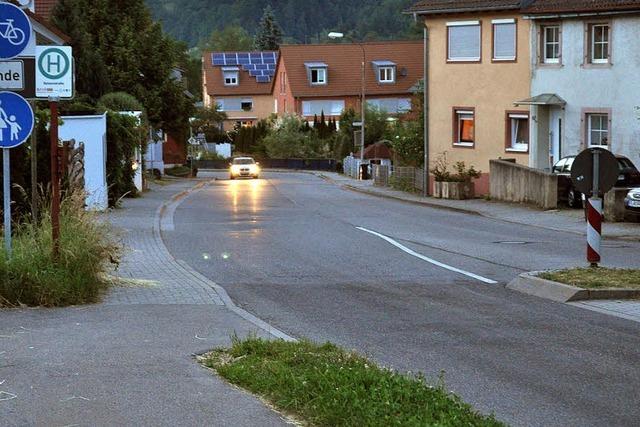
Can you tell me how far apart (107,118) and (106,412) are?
2734 centimetres

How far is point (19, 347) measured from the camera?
9.38 metres

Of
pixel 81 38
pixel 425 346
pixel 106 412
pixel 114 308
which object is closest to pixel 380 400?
pixel 106 412

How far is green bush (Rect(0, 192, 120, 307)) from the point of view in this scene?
1191 cm

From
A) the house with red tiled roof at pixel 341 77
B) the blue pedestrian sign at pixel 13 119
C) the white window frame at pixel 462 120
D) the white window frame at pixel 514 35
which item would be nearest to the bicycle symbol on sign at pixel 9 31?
the blue pedestrian sign at pixel 13 119

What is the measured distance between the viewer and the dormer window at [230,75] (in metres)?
118

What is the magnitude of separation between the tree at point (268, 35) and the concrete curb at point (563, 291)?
471ft

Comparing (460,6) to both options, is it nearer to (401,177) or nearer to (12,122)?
A: (401,177)

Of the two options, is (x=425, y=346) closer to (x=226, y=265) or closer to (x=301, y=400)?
(x=301, y=400)

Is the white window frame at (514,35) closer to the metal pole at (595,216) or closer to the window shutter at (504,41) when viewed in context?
the window shutter at (504,41)

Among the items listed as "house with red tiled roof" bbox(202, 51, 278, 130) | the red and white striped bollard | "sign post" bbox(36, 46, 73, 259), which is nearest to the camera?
"sign post" bbox(36, 46, 73, 259)

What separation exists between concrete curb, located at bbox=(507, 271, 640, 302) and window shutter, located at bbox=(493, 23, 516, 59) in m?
27.2

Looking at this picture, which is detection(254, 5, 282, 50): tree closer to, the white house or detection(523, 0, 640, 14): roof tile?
the white house

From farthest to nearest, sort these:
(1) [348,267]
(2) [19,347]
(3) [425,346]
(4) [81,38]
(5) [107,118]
→ (4) [81,38] < (5) [107,118] < (1) [348,267] < (3) [425,346] < (2) [19,347]

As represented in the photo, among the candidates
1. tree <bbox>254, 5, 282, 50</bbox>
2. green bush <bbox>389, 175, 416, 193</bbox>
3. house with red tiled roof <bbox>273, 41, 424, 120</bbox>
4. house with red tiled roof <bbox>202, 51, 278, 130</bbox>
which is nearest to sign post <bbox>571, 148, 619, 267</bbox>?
green bush <bbox>389, 175, 416, 193</bbox>
